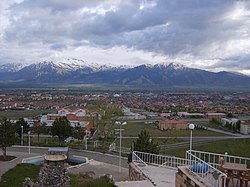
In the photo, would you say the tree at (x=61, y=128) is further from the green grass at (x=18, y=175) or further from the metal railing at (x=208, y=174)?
the metal railing at (x=208, y=174)

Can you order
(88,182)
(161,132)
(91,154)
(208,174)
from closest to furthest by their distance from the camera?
(208,174) → (88,182) → (91,154) → (161,132)

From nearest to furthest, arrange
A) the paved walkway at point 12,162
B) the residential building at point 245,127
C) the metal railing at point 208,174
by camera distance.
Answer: the metal railing at point 208,174
the paved walkway at point 12,162
the residential building at point 245,127

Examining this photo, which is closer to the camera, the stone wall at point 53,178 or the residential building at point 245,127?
the stone wall at point 53,178

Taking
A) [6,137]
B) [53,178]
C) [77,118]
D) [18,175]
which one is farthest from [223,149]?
[77,118]

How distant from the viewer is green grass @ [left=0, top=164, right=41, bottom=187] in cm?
1517

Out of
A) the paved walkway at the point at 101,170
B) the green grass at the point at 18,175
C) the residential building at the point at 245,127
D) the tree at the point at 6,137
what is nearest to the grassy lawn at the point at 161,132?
the residential building at the point at 245,127

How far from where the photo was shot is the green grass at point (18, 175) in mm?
15173

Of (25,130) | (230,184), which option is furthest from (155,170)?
(25,130)

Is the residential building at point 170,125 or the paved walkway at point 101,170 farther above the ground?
the paved walkway at point 101,170

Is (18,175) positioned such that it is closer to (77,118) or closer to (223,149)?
(223,149)

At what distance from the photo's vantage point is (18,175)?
17.1 meters

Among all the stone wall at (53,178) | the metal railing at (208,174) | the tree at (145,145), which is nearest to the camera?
the metal railing at (208,174)

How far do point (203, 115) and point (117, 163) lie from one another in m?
51.7

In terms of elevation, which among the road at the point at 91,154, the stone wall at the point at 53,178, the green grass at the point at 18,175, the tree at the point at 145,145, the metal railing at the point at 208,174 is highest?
the metal railing at the point at 208,174
